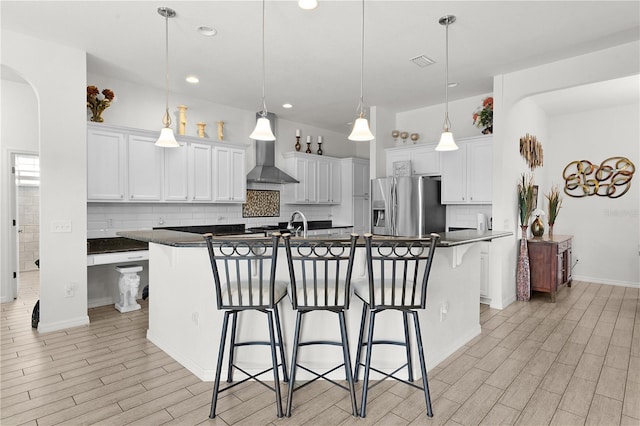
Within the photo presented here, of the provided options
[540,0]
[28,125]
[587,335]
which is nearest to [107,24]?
[28,125]

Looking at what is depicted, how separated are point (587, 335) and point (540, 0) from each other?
3113 mm

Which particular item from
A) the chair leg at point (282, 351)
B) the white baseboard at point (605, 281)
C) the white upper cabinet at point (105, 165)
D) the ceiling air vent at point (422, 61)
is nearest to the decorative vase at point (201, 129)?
the white upper cabinet at point (105, 165)

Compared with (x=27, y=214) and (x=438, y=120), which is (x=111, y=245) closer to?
(x=27, y=214)

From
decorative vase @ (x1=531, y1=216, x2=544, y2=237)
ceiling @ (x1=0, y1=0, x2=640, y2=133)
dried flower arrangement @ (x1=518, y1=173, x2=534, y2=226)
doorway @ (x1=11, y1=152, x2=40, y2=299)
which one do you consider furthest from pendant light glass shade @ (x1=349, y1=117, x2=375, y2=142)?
doorway @ (x1=11, y1=152, x2=40, y2=299)

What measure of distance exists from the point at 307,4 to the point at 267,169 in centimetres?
345

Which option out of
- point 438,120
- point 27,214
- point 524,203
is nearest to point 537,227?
point 524,203

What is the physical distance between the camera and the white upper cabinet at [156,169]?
4215 mm

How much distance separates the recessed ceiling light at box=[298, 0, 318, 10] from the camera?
283cm

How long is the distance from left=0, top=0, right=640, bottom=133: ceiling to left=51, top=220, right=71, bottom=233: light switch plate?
179cm

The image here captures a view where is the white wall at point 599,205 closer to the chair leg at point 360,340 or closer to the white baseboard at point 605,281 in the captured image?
the white baseboard at point 605,281

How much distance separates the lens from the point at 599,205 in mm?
6031

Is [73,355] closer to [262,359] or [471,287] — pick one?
[262,359]

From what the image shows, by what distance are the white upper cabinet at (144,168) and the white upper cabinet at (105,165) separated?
10cm

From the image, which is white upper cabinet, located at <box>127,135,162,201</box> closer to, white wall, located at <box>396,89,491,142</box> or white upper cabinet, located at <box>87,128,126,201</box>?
white upper cabinet, located at <box>87,128,126,201</box>
